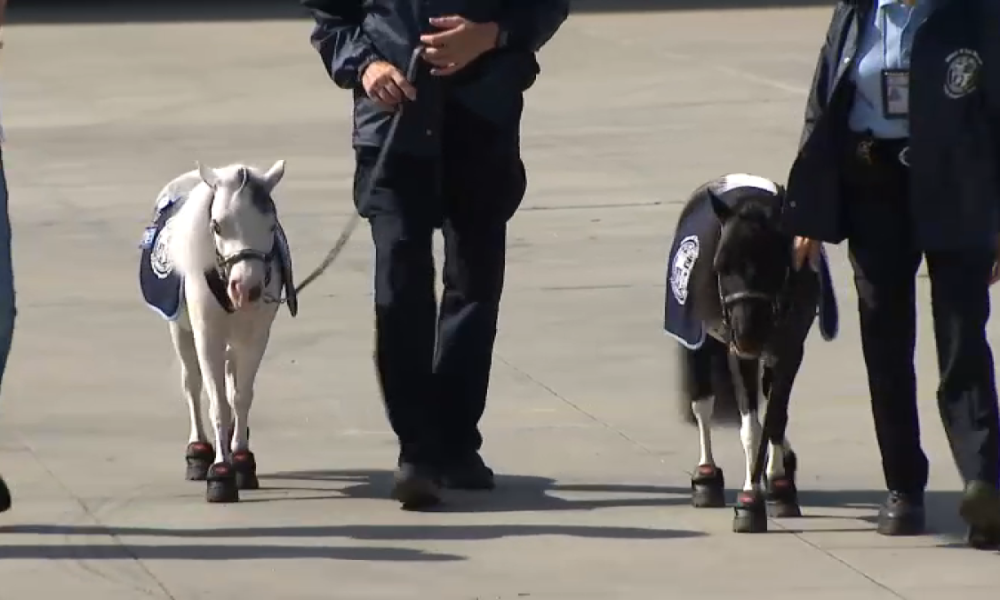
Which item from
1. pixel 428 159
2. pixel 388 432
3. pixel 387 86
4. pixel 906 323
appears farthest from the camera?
pixel 388 432

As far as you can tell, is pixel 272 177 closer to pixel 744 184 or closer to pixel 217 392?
pixel 217 392

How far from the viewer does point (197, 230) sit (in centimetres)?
742

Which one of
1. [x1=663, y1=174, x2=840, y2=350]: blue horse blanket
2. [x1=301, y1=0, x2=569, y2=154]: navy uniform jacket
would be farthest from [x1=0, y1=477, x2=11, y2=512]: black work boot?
[x1=663, y1=174, x2=840, y2=350]: blue horse blanket

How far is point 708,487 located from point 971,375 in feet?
3.15

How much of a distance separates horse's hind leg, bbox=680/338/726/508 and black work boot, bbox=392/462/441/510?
2.69ft

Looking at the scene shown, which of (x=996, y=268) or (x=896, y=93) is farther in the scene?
(x=996, y=268)

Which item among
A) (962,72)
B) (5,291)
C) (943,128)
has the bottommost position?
(5,291)

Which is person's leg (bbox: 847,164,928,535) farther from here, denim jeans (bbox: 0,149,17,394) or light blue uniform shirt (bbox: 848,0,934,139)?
denim jeans (bbox: 0,149,17,394)

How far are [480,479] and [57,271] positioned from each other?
14.6 feet

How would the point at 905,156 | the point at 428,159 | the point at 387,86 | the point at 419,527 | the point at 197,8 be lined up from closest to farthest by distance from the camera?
1. the point at 905,156
2. the point at 419,527
3. the point at 387,86
4. the point at 428,159
5. the point at 197,8

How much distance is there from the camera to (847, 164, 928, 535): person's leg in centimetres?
678

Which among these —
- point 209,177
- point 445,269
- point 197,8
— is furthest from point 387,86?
point 197,8

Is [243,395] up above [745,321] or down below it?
below

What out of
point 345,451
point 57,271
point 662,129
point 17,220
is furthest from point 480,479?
point 662,129
